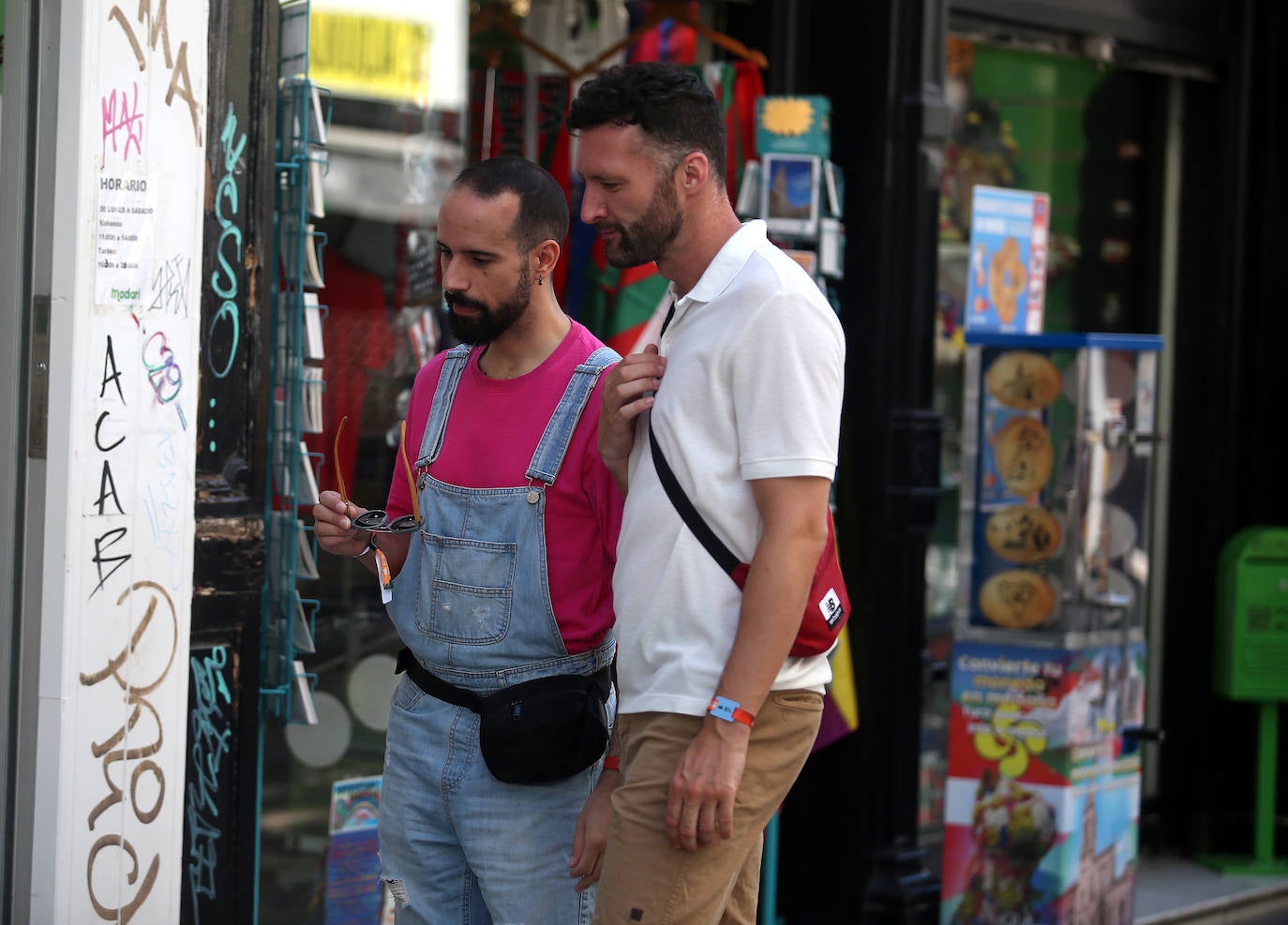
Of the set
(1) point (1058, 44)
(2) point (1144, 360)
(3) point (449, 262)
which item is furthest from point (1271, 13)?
(3) point (449, 262)

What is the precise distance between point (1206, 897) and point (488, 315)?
4.39 meters

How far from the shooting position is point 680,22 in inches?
197

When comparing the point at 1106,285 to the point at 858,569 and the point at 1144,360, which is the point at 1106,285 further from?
the point at 858,569

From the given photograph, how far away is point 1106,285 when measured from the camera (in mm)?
6523

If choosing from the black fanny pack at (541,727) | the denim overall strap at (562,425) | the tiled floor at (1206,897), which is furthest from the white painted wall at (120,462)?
the tiled floor at (1206,897)

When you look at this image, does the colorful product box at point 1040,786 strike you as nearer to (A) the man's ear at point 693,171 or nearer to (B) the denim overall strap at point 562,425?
(B) the denim overall strap at point 562,425

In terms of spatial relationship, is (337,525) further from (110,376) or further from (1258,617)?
(1258,617)

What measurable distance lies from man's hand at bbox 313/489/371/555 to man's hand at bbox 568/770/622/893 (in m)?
0.60

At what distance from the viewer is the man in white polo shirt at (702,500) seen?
7.50 feet

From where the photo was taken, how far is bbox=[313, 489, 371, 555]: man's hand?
2.76 meters

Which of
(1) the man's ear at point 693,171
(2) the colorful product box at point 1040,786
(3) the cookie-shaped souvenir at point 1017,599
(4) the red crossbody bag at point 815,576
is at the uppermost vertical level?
(1) the man's ear at point 693,171

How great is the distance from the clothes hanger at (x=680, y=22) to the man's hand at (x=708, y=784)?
9.91 feet

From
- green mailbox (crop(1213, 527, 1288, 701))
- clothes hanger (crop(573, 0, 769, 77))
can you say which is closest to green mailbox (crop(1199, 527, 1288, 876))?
green mailbox (crop(1213, 527, 1288, 701))

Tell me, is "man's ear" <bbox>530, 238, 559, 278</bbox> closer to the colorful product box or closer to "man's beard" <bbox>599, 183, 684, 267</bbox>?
"man's beard" <bbox>599, 183, 684, 267</bbox>
